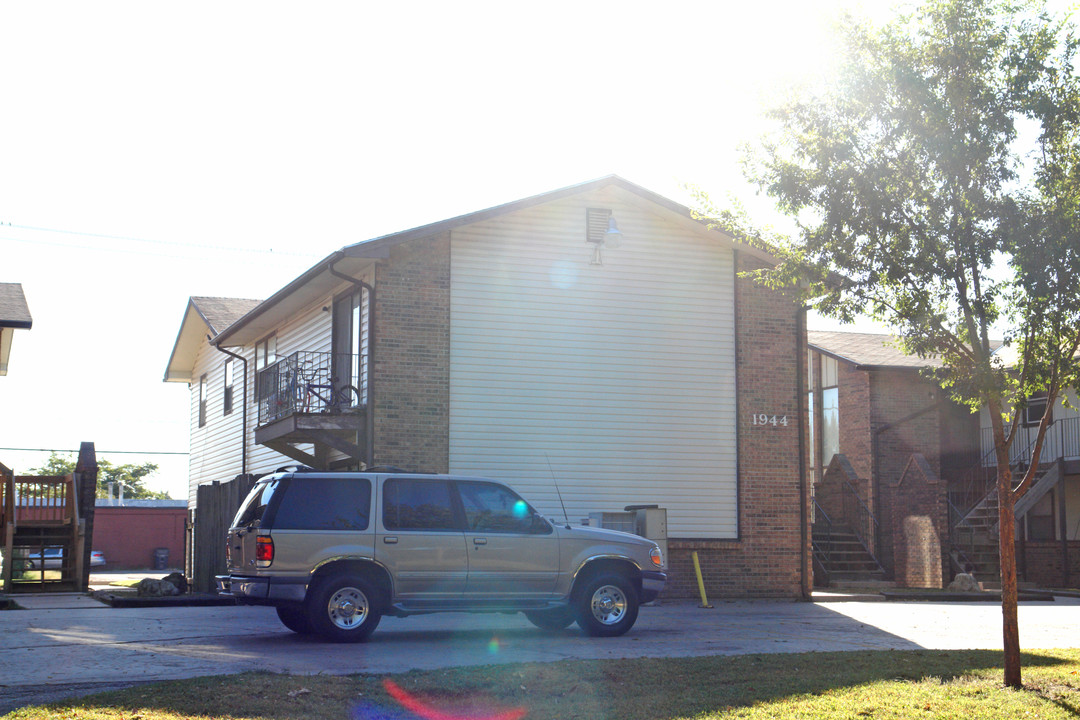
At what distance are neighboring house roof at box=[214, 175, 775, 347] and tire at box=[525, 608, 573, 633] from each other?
615 centimetres

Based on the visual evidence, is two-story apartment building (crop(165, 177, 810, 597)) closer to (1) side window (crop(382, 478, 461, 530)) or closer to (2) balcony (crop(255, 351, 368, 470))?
(2) balcony (crop(255, 351, 368, 470))

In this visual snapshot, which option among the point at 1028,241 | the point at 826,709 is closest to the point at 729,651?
the point at 826,709

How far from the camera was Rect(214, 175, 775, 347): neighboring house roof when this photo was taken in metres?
17.8

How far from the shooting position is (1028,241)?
29.2 ft

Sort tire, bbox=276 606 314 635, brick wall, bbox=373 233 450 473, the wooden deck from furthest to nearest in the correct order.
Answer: the wooden deck, brick wall, bbox=373 233 450 473, tire, bbox=276 606 314 635

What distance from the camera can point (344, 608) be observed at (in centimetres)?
1177

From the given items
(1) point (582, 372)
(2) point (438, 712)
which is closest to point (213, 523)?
(1) point (582, 372)

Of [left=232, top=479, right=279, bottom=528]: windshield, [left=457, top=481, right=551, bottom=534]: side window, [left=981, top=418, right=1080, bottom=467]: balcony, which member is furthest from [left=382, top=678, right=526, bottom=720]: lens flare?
[left=981, top=418, right=1080, bottom=467]: balcony

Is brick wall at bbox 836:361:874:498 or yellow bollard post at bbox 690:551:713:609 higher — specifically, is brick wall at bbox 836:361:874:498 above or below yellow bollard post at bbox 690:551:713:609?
above

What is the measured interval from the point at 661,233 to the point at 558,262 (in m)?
2.08

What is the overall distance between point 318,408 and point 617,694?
11.8m

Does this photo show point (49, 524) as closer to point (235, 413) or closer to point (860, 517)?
point (235, 413)

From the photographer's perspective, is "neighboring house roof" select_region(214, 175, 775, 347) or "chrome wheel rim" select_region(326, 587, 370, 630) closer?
"chrome wheel rim" select_region(326, 587, 370, 630)

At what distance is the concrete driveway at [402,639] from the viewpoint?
9.43 metres
